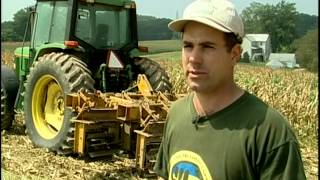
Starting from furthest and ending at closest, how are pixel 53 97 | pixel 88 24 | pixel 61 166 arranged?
pixel 88 24 < pixel 53 97 < pixel 61 166

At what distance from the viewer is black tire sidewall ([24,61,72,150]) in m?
6.58

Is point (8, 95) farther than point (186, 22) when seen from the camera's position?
Yes

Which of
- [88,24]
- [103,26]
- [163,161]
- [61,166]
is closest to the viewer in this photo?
[163,161]

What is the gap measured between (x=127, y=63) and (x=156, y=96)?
163cm

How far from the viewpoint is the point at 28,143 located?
7.56 metres

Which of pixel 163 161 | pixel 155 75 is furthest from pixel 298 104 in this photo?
pixel 163 161

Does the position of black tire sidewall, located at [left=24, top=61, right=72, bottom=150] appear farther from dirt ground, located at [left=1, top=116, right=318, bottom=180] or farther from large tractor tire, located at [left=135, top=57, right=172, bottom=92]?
large tractor tire, located at [left=135, top=57, right=172, bottom=92]

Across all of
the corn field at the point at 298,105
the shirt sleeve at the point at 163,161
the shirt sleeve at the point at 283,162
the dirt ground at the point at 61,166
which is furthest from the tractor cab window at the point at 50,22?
the shirt sleeve at the point at 283,162

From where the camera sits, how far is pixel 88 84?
21.7ft

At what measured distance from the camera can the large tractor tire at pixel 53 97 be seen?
6574 millimetres

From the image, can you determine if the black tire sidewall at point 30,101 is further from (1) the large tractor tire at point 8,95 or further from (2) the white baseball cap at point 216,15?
(2) the white baseball cap at point 216,15

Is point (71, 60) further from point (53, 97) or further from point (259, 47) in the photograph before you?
point (259, 47)

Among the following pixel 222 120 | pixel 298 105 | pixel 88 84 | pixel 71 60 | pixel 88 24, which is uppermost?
pixel 88 24

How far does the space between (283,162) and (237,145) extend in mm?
172
